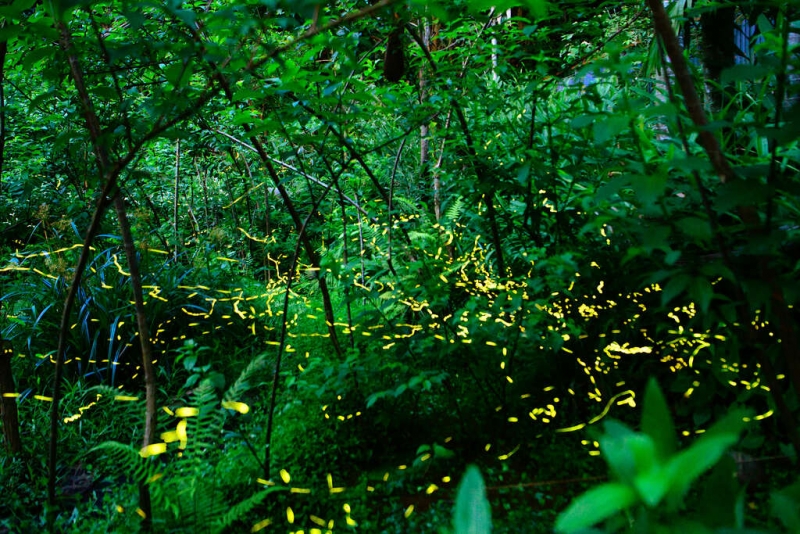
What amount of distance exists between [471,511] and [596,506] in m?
0.13

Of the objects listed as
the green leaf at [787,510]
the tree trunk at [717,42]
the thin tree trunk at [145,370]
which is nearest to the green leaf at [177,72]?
the thin tree trunk at [145,370]

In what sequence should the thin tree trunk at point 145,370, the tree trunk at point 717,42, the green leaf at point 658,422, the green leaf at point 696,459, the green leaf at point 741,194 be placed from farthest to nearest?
the tree trunk at point 717,42
the thin tree trunk at point 145,370
the green leaf at point 741,194
the green leaf at point 658,422
the green leaf at point 696,459

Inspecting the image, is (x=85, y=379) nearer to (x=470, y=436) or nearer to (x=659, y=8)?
(x=470, y=436)

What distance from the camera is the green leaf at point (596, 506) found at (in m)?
0.49

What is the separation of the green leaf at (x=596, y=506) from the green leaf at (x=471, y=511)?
0.09 metres

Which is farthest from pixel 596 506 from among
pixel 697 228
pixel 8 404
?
pixel 8 404

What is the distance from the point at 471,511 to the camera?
56 cm

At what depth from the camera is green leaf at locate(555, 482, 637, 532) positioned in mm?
488

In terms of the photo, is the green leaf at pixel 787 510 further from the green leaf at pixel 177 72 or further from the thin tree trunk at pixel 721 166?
the green leaf at pixel 177 72

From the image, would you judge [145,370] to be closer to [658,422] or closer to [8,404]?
[8,404]

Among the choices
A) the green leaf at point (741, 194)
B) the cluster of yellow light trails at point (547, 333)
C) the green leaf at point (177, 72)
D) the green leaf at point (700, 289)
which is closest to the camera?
the green leaf at point (741, 194)

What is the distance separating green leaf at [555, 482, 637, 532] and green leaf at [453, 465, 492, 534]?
0.09 m

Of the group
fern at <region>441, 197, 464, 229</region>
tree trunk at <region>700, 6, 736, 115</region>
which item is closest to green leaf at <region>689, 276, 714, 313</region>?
fern at <region>441, 197, 464, 229</region>

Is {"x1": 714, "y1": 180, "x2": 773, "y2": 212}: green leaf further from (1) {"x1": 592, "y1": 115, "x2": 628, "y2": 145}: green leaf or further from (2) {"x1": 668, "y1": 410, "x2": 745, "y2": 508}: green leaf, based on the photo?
(2) {"x1": 668, "y1": 410, "x2": 745, "y2": 508}: green leaf
